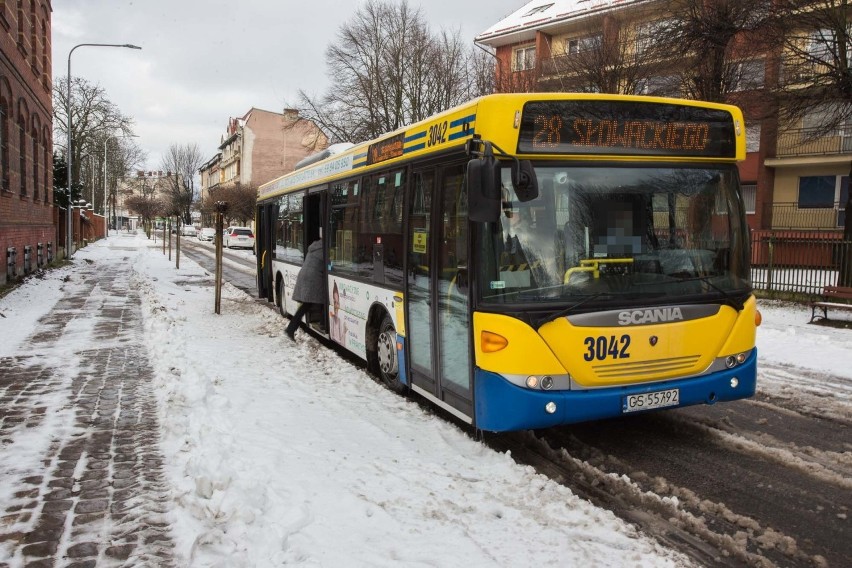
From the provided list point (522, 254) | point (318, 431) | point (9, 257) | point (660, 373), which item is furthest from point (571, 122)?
point (9, 257)

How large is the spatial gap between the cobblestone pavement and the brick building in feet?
32.7

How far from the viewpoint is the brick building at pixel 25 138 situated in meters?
17.4

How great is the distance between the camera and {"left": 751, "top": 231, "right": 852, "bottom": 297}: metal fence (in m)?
14.2

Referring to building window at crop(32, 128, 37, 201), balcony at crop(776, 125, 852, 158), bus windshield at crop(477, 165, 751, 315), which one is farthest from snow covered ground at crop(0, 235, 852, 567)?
balcony at crop(776, 125, 852, 158)

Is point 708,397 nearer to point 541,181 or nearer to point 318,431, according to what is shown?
point 541,181

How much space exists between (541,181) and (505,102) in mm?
640

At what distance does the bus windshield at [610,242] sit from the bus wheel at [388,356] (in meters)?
2.31

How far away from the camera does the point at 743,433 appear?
5793mm

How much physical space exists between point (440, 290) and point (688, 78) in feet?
43.5

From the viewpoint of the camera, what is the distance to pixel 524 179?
4629 mm

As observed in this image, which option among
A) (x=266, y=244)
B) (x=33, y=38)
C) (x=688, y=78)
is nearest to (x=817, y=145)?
(x=688, y=78)

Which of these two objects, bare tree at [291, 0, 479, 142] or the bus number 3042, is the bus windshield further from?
bare tree at [291, 0, 479, 142]

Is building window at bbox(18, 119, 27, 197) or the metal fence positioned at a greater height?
building window at bbox(18, 119, 27, 197)

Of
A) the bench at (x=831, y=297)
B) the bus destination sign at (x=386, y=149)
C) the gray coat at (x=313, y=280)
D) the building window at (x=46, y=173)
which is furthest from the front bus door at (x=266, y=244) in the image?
the building window at (x=46, y=173)
